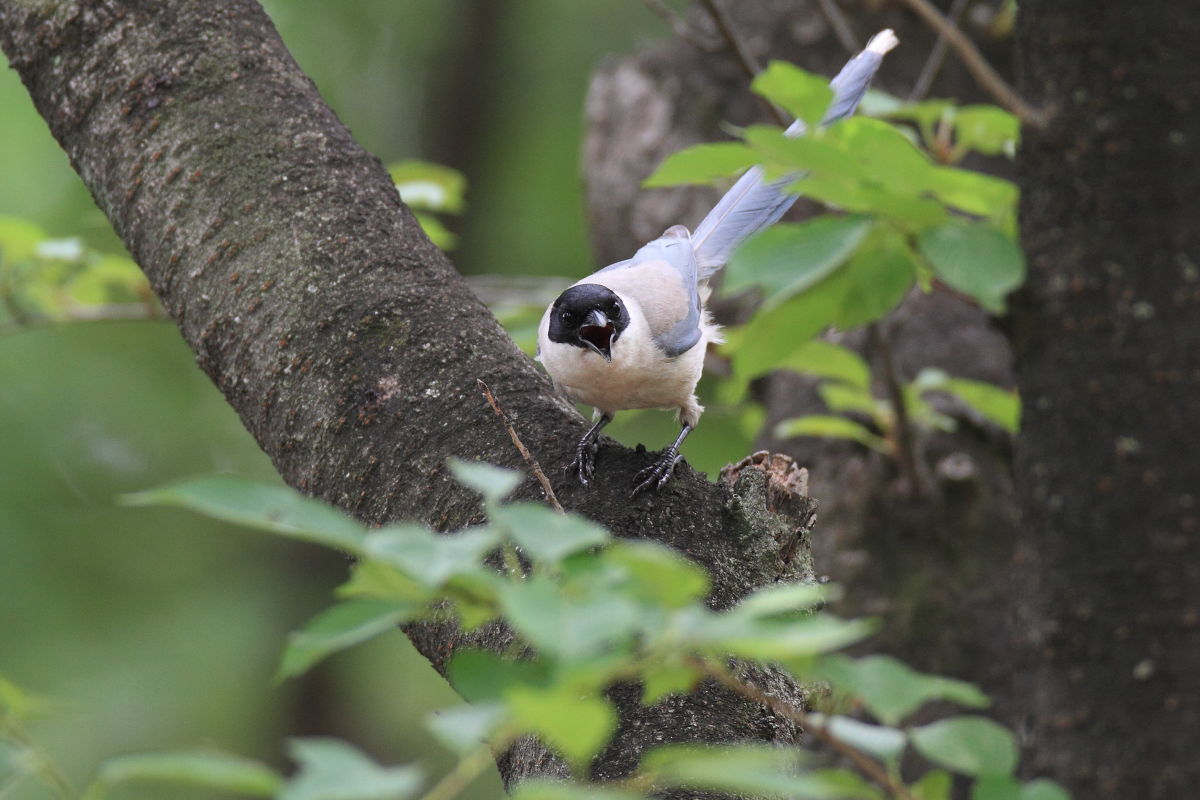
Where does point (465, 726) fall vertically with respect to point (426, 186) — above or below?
above

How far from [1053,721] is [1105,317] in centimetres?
47

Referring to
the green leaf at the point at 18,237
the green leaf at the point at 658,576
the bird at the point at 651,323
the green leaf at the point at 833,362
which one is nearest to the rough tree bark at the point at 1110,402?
the green leaf at the point at 658,576

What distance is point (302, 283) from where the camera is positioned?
235cm

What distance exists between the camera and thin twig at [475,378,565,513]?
1.90m

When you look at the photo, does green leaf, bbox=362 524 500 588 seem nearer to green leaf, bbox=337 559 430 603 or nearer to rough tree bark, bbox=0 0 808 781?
green leaf, bbox=337 559 430 603

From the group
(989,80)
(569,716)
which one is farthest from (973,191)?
(569,716)

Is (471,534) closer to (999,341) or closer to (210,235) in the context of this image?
(210,235)

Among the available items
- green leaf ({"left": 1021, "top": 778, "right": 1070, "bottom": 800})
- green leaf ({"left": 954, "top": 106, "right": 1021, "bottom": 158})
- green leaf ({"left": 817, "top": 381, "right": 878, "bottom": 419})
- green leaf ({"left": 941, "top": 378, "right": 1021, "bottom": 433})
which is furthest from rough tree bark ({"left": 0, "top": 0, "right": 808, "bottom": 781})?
green leaf ({"left": 941, "top": 378, "right": 1021, "bottom": 433})

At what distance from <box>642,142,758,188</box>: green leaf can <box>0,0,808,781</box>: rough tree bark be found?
0.81m

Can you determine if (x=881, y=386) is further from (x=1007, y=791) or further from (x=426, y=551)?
(x=426, y=551)

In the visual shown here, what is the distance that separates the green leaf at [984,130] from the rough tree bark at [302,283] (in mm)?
1054

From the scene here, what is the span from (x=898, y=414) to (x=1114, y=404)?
2384 millimetres

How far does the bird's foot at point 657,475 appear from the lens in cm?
214

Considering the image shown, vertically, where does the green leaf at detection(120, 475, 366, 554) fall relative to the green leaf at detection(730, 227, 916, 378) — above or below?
above
